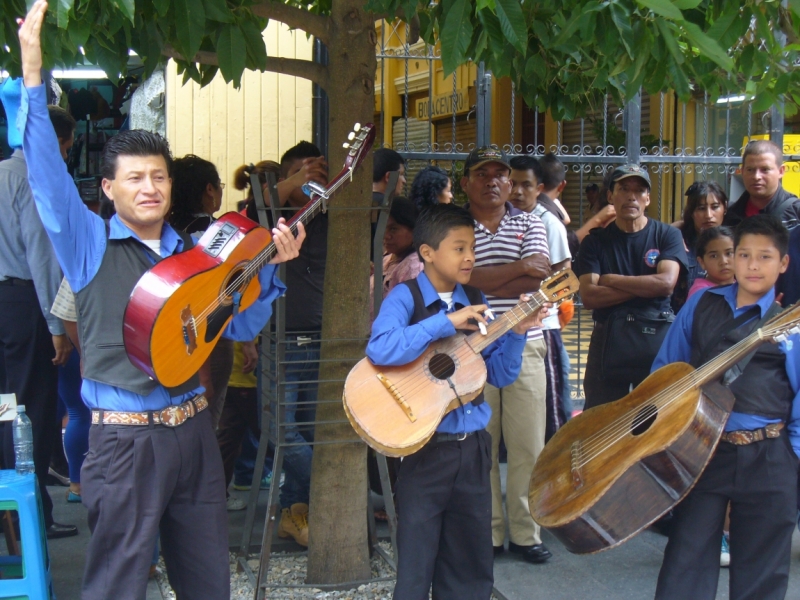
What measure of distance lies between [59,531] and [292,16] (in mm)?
2857

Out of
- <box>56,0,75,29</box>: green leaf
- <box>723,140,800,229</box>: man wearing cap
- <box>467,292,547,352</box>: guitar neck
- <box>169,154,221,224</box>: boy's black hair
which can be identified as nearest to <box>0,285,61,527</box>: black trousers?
<box>169,154,221,224</box>: boy's black hair

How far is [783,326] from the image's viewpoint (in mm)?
2783

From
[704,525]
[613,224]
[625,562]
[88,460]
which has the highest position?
[613,224]

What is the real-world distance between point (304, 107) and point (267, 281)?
4.18 meters

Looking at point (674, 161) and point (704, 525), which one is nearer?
point (704, 525)

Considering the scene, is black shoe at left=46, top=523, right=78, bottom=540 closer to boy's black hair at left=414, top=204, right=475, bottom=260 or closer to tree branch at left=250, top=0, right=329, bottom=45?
boy's black hair at left=414, top=204, right=475, bottom=260

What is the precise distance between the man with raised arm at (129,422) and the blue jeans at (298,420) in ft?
4.64

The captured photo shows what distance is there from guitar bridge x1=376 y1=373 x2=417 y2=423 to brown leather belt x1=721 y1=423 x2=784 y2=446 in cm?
116

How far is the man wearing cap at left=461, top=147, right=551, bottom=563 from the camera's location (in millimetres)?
4246

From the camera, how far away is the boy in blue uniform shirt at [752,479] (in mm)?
3064

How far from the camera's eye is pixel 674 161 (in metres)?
6.33

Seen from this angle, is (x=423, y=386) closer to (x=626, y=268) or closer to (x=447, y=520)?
(x=447, y=520)

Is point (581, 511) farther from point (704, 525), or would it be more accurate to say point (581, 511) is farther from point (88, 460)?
point (88, 460)

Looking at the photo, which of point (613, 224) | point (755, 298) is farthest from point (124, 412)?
point (613, 224)
